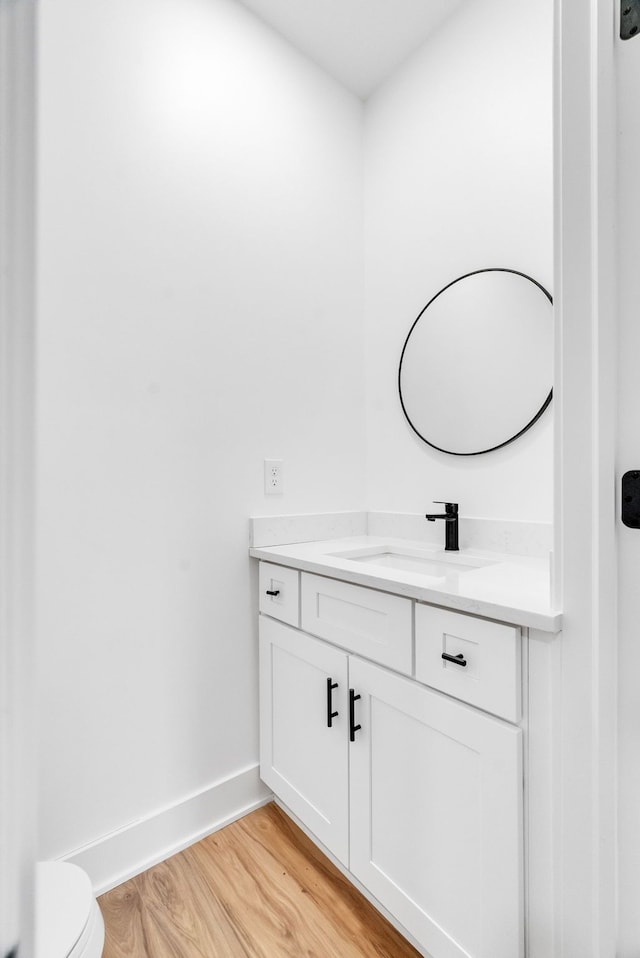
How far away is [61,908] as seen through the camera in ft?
2.72

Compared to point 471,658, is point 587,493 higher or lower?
higher

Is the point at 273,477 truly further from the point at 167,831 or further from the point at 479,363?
the point at 167,831

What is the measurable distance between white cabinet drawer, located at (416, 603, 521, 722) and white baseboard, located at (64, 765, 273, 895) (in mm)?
917

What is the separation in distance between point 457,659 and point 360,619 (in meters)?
0.32

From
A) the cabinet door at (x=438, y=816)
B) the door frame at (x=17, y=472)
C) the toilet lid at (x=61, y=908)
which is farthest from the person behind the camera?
the cabinet door at (x=438, y=816)

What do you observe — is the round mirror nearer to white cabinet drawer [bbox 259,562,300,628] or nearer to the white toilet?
white cabinet drawer [bbox 259,562,300,628]

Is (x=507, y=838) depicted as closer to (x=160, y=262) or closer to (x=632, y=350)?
(x=632, y=350)

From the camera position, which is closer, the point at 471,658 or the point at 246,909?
the point at 471,658

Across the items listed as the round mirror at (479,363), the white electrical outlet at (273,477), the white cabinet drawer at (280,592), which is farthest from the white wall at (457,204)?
the white cabinet drawer at (280,592)

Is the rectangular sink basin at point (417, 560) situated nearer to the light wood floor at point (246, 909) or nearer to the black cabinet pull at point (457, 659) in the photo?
the black cabinet pull at point (457, 659)

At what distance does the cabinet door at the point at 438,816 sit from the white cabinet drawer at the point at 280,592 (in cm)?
30

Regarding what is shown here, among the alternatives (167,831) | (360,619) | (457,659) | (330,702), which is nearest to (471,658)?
(457,659)

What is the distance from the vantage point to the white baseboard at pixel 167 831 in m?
1.30

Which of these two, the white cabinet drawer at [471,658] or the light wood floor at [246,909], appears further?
the light wood floor at [246,909]
